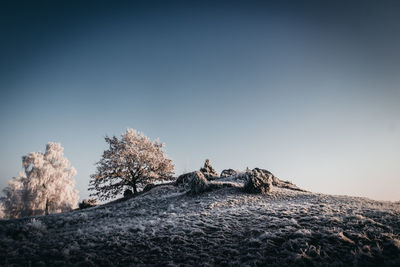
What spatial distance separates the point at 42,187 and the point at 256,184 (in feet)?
106

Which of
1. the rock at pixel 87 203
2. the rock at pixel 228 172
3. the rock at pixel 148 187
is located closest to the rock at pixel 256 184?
the rock at pixel 228 172

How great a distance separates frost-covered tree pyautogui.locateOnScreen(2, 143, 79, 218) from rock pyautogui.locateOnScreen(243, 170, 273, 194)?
31.0m

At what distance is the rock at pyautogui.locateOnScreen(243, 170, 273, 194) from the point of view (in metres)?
14.0

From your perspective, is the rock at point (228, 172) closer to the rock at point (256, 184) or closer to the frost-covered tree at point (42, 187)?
the rock at point (256, 184)

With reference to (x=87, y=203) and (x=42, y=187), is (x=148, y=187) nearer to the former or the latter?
(x=87, y=203)

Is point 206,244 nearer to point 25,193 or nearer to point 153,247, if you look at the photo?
point 153,247

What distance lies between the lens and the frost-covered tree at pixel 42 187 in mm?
26094

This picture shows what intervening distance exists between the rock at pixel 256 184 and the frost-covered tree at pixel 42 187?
31.0 m

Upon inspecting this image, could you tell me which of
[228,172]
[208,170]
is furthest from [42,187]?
[228,172]

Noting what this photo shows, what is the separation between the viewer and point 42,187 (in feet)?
86.7

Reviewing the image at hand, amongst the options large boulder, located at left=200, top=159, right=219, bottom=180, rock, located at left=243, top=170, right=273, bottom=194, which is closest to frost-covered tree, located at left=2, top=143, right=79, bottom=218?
large boulder, located at left=200, top=159, right=219, bottom=180

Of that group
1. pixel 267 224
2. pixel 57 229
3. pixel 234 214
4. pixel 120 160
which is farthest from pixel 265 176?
pixel 120 160

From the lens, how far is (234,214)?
339 inches

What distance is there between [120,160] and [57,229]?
42.8 ft
